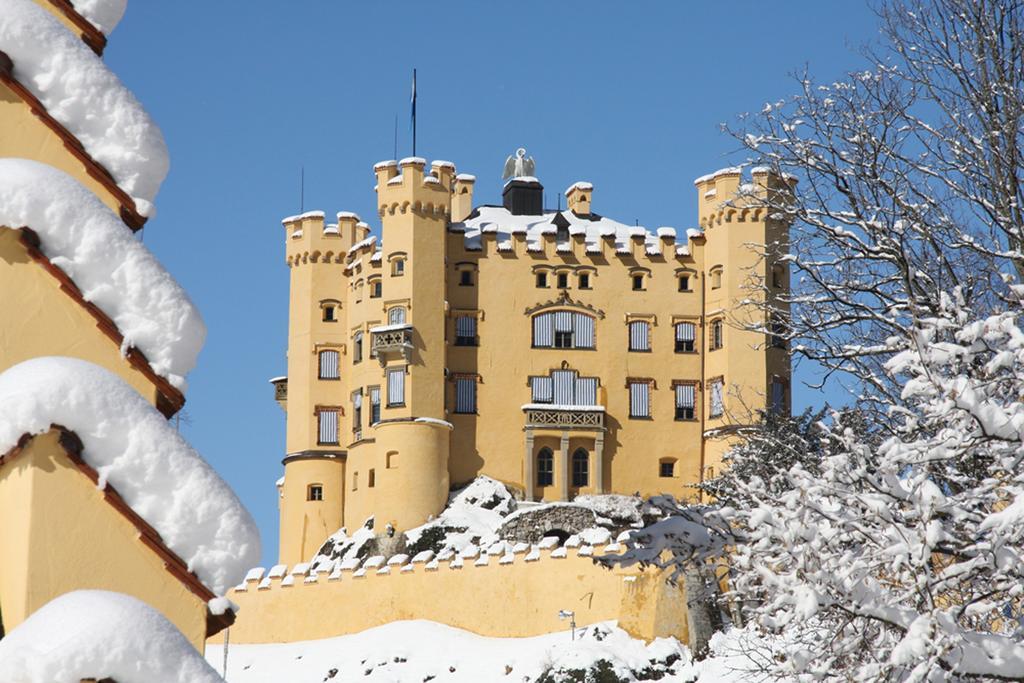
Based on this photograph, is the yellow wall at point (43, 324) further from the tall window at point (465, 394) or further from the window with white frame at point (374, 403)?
the tall window at point (465, 394)

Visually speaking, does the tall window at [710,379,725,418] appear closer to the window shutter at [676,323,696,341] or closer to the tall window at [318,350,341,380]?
the window shutter at [676,323,696,341]

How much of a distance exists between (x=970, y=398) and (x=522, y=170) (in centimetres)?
6565

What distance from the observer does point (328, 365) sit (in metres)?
67.9

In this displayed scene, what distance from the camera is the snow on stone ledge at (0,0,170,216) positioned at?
8.12m

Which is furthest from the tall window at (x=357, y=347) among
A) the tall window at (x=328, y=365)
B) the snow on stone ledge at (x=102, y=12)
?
the snow on stone ledge at (x=102, y=12)

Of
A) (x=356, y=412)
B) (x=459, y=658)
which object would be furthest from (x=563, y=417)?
(x=459, y=658)

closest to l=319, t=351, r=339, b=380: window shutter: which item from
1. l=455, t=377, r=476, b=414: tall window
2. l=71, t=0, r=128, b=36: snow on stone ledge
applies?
l=455, t=377, r=476, b=414: tall window

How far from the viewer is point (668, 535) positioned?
522 inches

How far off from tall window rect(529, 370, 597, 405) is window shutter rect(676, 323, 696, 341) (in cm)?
366

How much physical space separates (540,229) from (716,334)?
7706 mm

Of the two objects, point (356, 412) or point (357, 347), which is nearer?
point (356, 412)

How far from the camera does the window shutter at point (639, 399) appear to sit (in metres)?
66.4

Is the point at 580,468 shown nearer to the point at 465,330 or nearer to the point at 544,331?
the point at 544,331

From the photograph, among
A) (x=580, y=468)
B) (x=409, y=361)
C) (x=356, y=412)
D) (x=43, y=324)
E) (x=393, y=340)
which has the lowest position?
(x=43, y=324)
